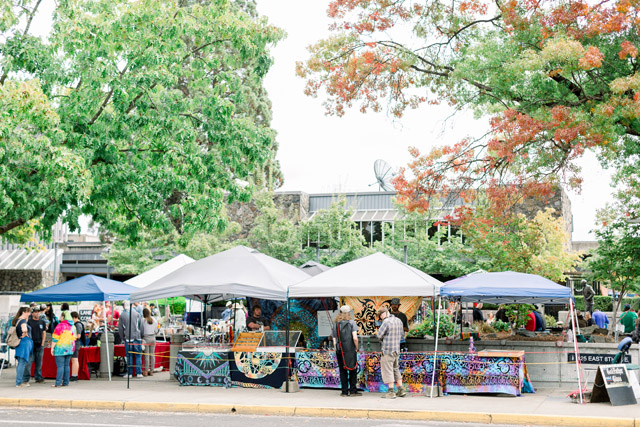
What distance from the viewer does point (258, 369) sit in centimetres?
1514

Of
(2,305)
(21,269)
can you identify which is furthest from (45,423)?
(21,269)

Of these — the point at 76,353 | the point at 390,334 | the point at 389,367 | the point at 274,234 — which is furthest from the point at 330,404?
the point at 274,234

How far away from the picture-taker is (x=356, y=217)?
45875 mm

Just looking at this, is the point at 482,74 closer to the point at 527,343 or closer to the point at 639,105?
the point at 639,105

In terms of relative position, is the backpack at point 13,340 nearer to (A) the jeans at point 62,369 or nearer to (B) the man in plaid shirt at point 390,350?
(A) the jeans at point 62,369

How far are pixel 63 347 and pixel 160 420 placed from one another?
5034 millimetres

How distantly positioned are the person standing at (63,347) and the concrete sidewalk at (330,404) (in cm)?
39

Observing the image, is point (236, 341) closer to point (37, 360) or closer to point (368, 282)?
point (368, 282)

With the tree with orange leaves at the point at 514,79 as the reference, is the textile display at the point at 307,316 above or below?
below

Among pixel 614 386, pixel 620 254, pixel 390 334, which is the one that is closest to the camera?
pixel 614 386

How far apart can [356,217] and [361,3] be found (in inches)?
1084

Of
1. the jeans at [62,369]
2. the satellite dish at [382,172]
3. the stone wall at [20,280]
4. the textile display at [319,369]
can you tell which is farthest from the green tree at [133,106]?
the stone wall at [20,280]

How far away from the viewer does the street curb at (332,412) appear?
11.0 metres

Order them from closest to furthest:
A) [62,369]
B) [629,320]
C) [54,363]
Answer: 1. [62,369]
2. [54,363]
3. [629,320]
